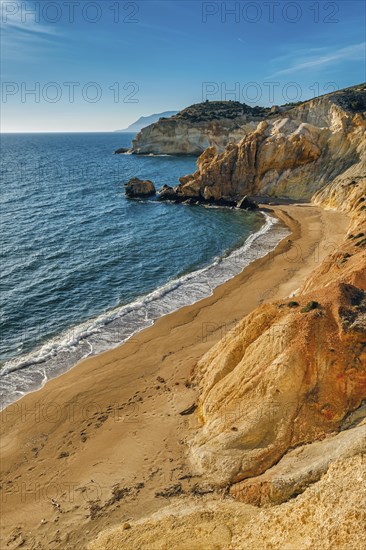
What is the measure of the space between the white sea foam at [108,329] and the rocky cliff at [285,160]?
27.4m

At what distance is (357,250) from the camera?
28078mm

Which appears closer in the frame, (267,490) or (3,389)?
(267,490)

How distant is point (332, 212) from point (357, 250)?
3128 centimetres

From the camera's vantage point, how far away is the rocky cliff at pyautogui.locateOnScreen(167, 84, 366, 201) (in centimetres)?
6331

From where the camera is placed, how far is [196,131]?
137m

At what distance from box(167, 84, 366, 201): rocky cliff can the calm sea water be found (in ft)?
26.1

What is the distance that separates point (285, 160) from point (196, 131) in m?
77.9

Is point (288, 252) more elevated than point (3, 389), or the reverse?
point (288, 252)

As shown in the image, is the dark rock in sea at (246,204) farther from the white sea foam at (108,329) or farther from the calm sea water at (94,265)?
the white sea foam at (108,329)

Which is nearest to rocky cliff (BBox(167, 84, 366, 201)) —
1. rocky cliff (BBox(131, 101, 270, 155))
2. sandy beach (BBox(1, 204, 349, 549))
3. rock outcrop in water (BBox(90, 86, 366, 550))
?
sandy beach (BBox(1, 204, 349, 549))

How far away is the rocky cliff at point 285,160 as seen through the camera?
63312mm

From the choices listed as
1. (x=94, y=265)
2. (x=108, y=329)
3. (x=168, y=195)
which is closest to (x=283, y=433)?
(x=108, y=329)

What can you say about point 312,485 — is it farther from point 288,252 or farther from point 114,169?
point 114,169

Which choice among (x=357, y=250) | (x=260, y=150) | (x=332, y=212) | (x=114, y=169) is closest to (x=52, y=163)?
(x=114, y=169)
